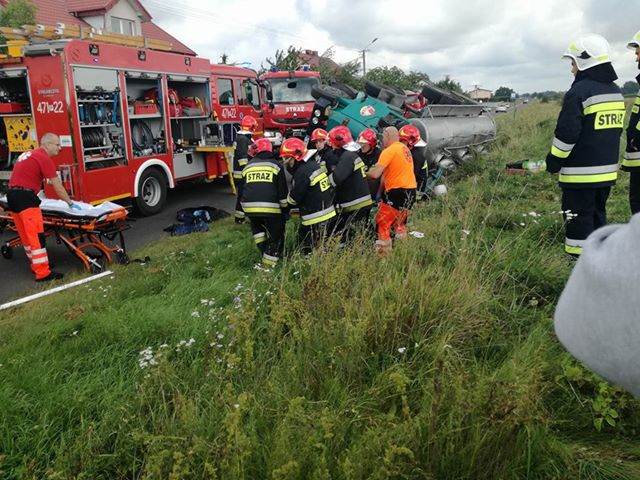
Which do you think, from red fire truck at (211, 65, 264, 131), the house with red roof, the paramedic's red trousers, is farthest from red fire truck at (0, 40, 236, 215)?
the house with red roof

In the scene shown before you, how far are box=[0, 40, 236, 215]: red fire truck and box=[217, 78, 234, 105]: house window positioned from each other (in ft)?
3.18

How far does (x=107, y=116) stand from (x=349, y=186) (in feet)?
14.6

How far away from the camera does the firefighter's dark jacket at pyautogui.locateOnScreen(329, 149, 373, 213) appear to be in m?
5.89

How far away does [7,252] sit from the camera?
21.7 ft

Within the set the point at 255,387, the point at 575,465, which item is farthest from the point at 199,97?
the point at 575,465

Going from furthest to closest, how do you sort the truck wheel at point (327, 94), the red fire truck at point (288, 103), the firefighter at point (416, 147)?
the red fire truck at point (288, 103) → the truck wheel at point (327, 94) → the firefighter at point (416, 147)

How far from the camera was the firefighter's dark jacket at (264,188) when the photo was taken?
5.43 m

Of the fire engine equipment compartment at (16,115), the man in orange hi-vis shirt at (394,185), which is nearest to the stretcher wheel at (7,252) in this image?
the fire engine equipment compartment at (16,115)

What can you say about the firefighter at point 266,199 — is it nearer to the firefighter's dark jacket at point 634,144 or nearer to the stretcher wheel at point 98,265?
the stretcher wheel at point 98,265

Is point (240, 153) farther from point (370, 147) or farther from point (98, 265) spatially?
point (98, 265)

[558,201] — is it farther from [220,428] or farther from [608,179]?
[220,428]

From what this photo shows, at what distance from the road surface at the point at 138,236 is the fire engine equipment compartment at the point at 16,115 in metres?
1.50

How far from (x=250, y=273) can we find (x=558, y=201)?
16.9 ft

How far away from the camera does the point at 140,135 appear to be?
29.9 ft
